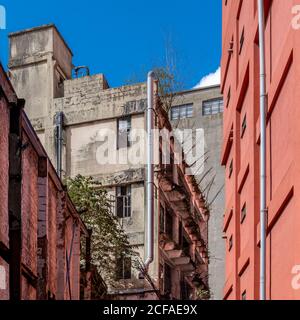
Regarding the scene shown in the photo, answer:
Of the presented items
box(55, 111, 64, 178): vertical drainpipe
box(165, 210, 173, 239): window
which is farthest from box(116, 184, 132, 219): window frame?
box(165, 210, 173, 239): window

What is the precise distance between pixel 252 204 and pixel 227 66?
26.9 ft

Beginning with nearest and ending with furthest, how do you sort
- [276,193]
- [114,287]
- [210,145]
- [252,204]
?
[276,193] → [252,204] → [114,287] → [210,145]

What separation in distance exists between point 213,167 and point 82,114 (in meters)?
14.2

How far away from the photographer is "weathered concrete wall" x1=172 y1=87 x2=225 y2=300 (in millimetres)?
42000

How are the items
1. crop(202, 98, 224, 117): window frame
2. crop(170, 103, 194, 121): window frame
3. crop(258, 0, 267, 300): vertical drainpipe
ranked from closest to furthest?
1. crop(258, 0, 267, 300): vertical drainpipe
2. crop(202, 98, 224, 117): window frame
3. crop(170, 103, 194, 121): window frame

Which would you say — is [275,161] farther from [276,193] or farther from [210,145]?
[210,145]

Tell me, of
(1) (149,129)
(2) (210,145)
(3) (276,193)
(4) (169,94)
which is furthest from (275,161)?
(2) (210,145)

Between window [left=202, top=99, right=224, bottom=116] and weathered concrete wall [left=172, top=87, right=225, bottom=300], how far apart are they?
22cm

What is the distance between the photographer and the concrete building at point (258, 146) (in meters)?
12.3

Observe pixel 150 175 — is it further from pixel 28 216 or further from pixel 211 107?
pixel 211 107

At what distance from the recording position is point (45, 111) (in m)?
30.0

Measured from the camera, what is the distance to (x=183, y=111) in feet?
146

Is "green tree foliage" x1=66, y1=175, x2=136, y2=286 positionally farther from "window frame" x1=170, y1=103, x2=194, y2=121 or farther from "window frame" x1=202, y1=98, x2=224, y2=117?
"window frame" x1=202, y1=98, x2=224, y2=117

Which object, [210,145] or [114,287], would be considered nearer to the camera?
[114,287]
